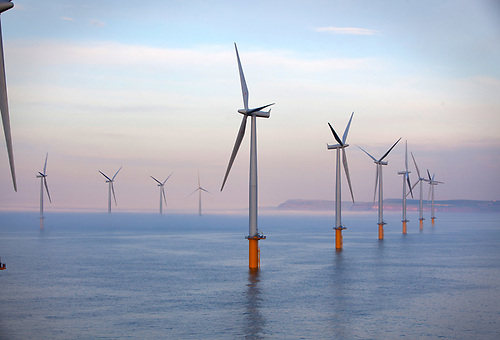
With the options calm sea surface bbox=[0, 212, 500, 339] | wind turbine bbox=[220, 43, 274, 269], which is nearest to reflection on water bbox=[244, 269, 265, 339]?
calm sea surface bbox=[0, 212, 500, 339]

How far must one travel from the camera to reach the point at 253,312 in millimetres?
41688

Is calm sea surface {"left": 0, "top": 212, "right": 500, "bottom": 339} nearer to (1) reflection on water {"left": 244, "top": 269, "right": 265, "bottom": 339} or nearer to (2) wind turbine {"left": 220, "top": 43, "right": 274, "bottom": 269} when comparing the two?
(1) reflection on water {"left": 244, "top": 269, "right": 265, "bottom": 339}

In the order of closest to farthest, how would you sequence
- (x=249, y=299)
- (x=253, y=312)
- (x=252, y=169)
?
(x=253, y=312) → (x=249, y=299) → (x=252, y=169)

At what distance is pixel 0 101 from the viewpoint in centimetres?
3061

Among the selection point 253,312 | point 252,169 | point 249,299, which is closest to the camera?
point 253,312

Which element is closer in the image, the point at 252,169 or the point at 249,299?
the point at 249,299

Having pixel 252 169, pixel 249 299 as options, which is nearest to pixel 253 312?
pixel 249 299

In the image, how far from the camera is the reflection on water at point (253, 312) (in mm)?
35125

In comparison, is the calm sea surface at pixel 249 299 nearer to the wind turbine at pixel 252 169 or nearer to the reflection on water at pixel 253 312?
the reflection on water at pixel 253 312

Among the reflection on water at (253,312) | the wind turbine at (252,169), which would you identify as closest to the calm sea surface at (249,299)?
the reflection on water at (253,312)

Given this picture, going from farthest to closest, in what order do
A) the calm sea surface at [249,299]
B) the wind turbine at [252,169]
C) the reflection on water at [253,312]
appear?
the wind turbine at [252,169] → the calm sea surface at [249,299] → the reflection on water at [253,312]

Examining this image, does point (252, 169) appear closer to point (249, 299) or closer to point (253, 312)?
point (249, 299)

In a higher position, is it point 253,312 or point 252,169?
point 252,169

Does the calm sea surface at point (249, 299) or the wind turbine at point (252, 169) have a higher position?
the wind turbine at point (252, 169)
